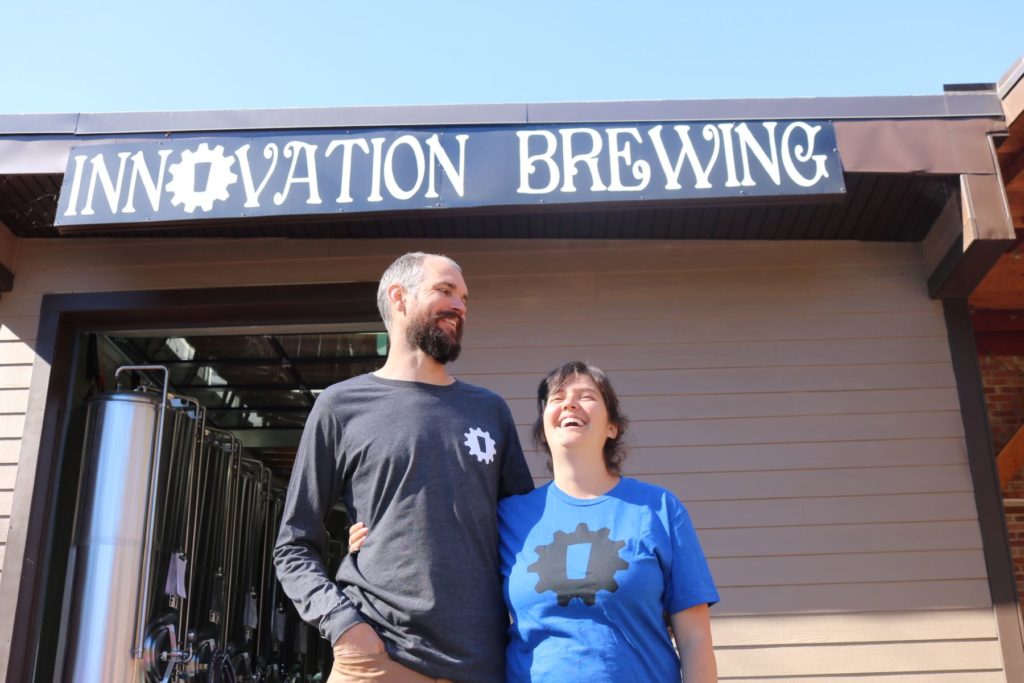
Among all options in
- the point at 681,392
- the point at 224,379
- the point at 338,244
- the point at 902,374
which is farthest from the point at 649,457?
the point at 224,379

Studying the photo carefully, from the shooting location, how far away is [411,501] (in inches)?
83.9

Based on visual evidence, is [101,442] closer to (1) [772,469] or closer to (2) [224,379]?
(2) [224,379]

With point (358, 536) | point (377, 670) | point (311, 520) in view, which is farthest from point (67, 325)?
point (377, 670)

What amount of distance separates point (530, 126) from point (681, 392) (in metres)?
1.50

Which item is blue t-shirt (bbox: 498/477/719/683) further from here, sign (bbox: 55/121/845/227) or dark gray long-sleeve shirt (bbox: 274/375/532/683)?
sign (bbox: 55/121/845/227)

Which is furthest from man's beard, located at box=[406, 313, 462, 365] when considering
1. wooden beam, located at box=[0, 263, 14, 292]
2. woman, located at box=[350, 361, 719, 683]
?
wooden beam, located at box=[0, 263, 14, 292]

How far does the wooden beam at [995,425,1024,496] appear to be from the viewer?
6363 mm

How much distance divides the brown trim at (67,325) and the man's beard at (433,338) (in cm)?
254

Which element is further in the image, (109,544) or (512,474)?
(109,544)

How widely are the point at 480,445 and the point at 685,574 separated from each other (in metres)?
0.57

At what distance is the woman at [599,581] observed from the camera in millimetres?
1968

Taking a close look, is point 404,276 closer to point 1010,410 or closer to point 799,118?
point 799,118

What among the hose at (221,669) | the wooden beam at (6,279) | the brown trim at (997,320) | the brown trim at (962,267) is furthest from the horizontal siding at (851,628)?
the wooden beam at (6,279)

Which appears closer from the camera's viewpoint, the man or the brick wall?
the man
